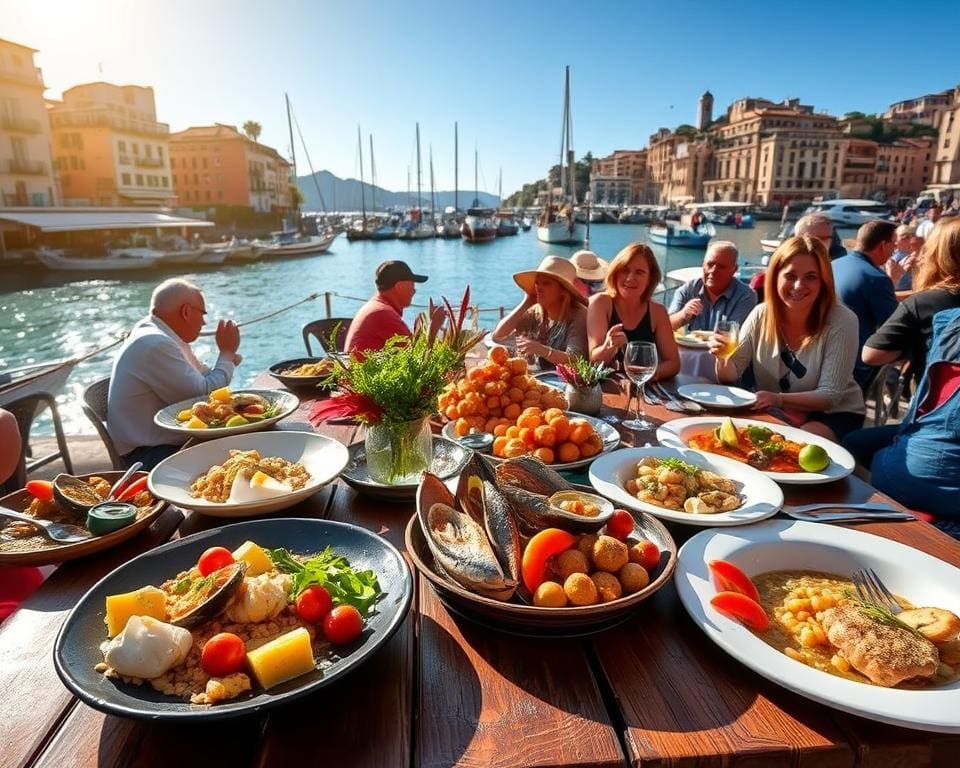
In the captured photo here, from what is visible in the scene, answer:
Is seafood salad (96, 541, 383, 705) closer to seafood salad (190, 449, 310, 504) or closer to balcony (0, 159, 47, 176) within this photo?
seafood salad (190, 449, 310, 504)

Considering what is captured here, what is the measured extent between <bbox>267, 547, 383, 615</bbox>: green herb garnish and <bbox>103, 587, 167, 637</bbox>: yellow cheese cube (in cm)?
26

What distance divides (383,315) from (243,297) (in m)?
26.5

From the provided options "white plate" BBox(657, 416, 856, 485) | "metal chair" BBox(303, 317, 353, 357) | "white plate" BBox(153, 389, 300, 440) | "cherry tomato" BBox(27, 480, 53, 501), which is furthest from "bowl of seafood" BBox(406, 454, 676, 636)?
"metal chair" BBox(303, 317, 353, 357)

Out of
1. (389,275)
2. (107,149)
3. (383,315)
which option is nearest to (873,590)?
(383,315)

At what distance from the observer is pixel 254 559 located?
1.28 meters

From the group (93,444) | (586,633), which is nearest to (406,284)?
(93,444)

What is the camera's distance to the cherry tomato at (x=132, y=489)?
6.21ft

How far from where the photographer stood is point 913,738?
99cm

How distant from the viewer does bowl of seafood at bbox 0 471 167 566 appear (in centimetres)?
154

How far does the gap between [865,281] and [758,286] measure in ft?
4.29

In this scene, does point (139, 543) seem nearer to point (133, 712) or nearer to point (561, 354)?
point (133, 712)

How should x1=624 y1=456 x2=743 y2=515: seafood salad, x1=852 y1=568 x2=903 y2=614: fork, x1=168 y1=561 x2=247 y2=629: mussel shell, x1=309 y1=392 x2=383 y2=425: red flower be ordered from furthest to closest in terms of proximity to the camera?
1. x1=309 y1=392 x2=383 y2=425: red flower
2. x1=624 y1=456 x2=743 y2=515: seafood salad
3. x1=852 y1=568 x2=903 y2=614: fork
4. x1=168 y1=561 x2=247 y2=629: mussel shell

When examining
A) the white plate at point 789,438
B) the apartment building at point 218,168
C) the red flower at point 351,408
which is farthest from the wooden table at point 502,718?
the apartment building at point 218,168

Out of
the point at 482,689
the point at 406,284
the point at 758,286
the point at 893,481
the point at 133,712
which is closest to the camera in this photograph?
the point at 133,712
